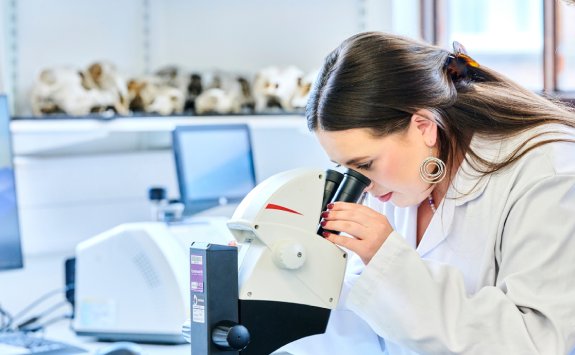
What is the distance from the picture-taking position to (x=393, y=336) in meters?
→ 1.35

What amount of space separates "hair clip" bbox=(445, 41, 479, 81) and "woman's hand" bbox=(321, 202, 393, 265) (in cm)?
33

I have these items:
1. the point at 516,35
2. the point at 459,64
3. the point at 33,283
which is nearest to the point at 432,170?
the point at 459,64

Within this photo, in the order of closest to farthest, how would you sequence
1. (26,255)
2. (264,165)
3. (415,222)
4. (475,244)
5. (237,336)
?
(237,336) < (475,244) < (415,222) < (26,255) < (264,165)

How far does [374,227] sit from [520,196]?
0.23 metres

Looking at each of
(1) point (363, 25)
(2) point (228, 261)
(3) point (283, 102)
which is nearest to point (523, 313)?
(2) point (228, 261)

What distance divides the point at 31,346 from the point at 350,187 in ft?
3.54

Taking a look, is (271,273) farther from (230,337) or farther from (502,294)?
(502,294)

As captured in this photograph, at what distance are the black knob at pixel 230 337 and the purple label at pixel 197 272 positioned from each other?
0.21 ft

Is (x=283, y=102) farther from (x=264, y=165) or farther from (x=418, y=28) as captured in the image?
(x=418, y=28)

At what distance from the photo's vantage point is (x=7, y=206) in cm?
216

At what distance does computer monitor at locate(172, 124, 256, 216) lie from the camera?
2.49 m

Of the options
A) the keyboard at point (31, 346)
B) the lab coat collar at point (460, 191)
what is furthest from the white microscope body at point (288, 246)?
the keyboard at point (31, 346)

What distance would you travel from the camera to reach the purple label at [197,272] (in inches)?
49.3

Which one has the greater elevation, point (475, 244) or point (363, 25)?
point (363, 25)
